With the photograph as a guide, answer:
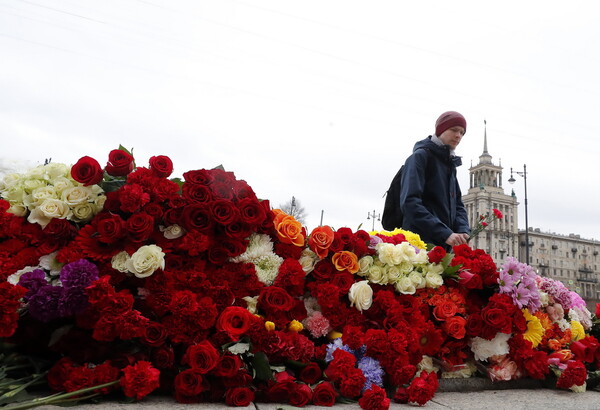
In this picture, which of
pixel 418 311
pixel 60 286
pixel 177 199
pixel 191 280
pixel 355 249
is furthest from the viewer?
pixel 355 249

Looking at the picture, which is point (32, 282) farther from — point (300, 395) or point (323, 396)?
point (323, 396)

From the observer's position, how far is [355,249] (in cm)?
325

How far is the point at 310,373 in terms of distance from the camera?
269 cm

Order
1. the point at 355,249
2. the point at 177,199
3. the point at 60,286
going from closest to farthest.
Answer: the point at 60,286
the point at 177,199
the point at 355,249

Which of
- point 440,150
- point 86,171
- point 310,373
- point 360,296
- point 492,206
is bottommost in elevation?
point 310,373

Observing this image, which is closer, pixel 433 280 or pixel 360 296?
pixel 360 296

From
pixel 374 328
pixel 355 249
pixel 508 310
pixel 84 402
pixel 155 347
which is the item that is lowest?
pixel 84 402

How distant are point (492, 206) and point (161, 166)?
9355cm

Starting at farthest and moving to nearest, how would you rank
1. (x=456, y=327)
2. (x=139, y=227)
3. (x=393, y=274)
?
(x=393, y=274) → (x=456, y=327) → (x=139, y=227)

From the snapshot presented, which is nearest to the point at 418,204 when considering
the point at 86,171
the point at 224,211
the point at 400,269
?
the point at 400,269

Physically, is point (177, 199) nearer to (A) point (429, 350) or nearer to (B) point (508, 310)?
(A) point (429, 350)

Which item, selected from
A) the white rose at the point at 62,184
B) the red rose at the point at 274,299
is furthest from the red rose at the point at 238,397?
the white rose at the point at 62,184

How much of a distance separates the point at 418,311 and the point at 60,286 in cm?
193

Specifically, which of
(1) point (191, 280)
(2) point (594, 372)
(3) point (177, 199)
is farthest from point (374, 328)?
(2) point (594, 372)
